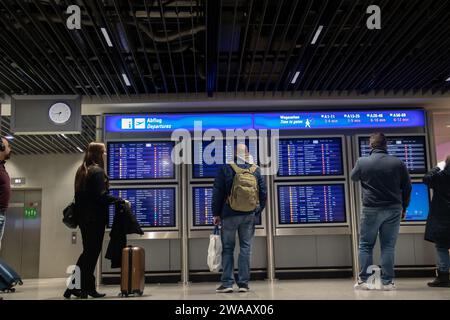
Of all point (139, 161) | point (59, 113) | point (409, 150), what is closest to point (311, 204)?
point (409, 150)

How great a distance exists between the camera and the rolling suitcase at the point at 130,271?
5.03m

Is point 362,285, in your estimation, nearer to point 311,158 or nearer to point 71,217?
point 311,158

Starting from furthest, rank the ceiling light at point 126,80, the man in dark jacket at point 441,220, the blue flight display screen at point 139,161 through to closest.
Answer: the blue flight display screen at point 139,161 → the ceiling light at point 126,80 → the man in dark jacket at point 441,220

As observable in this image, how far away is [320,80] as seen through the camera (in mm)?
7203

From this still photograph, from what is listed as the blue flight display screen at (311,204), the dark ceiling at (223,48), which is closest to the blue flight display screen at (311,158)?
the blue flight display screen at (311,204)

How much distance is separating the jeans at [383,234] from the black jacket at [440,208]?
3.14 feet

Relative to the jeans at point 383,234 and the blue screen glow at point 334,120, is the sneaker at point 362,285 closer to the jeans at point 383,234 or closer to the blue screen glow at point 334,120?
the jeans at point 383,234

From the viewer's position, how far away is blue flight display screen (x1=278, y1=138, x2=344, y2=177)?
7535 mm

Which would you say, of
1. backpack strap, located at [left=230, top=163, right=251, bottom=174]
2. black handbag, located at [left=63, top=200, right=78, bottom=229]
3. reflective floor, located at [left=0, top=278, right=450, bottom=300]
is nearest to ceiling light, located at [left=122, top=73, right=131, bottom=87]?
backpack strap, located at [left=230, top=163, right=251, bottom=174]

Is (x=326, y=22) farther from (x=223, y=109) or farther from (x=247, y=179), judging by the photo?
(x=223, y=109)

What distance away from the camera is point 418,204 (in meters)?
7.47
